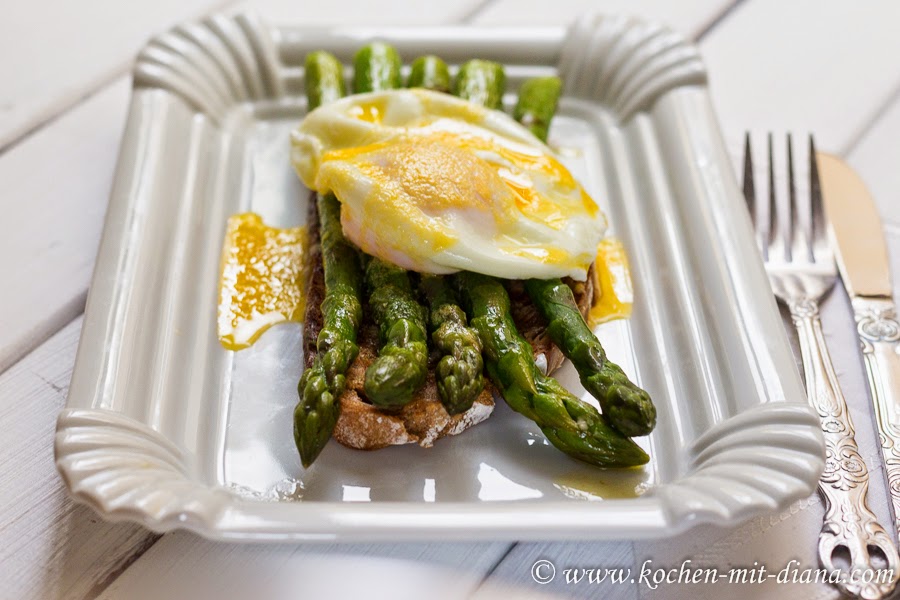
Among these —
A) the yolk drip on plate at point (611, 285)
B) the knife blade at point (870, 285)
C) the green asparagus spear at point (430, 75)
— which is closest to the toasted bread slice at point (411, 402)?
the yolk drip on plate at point (611, 285)

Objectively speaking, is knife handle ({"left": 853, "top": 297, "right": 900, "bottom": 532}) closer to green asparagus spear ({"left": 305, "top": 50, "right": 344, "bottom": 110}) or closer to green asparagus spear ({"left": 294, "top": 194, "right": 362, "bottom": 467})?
green asparagus spear ({"left": 294, "top": 194, "right": 362, "bottom": 467})

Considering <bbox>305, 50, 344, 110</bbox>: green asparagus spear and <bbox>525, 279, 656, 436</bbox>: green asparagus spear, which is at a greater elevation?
<bbox>305, 50, 344, 110</bbox>: green asparagus spear

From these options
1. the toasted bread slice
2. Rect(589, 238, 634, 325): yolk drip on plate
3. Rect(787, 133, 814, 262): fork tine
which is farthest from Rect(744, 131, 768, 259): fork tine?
the toasted bread slice

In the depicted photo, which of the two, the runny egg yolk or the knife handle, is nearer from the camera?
the knife handle

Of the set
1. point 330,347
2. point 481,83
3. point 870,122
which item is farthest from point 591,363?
point 870,122

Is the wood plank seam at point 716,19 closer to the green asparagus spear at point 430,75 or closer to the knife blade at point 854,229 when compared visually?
the knife blade at point 854,229

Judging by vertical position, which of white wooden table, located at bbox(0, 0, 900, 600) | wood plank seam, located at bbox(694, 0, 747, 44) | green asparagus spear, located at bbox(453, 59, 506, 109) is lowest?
white wooden table, located at bbox(0, 0, 900, 600)
